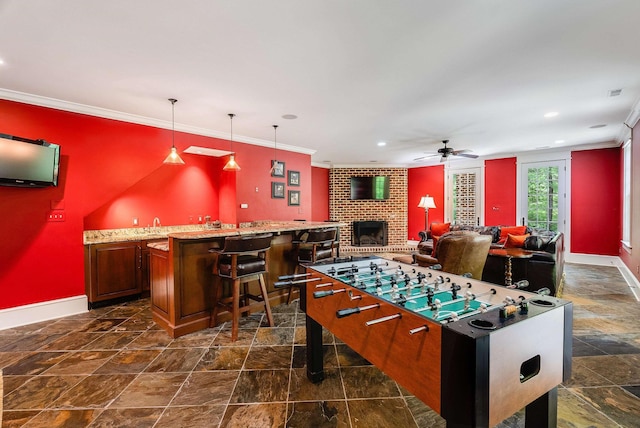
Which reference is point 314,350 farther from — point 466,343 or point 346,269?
point 466,343

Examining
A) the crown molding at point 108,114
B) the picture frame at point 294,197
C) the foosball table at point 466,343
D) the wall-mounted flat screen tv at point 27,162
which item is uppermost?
the crown molding at point 108,114

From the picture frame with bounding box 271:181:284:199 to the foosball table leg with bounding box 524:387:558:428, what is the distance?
4.92 m

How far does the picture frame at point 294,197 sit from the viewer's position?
6.03m

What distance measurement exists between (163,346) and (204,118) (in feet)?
9.82

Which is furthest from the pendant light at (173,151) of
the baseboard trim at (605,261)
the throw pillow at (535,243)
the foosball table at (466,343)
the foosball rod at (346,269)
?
the baseboard trim at (605,261)

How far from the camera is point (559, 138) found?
5586mm

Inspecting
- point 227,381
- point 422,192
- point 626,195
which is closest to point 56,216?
point 227,381

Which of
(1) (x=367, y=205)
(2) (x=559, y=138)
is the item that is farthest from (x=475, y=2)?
(1) (x=367, y=205)

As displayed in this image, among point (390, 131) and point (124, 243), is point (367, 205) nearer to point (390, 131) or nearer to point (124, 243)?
point (390, 131)

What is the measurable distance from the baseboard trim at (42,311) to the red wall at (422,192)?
7.95 metres

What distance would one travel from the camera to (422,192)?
29.2 ft

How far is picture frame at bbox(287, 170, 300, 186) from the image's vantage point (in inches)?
237

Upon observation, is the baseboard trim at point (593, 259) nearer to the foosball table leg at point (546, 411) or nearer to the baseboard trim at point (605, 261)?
the baseboard trim at point (605, 261)

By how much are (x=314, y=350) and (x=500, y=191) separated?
724 centimetres
